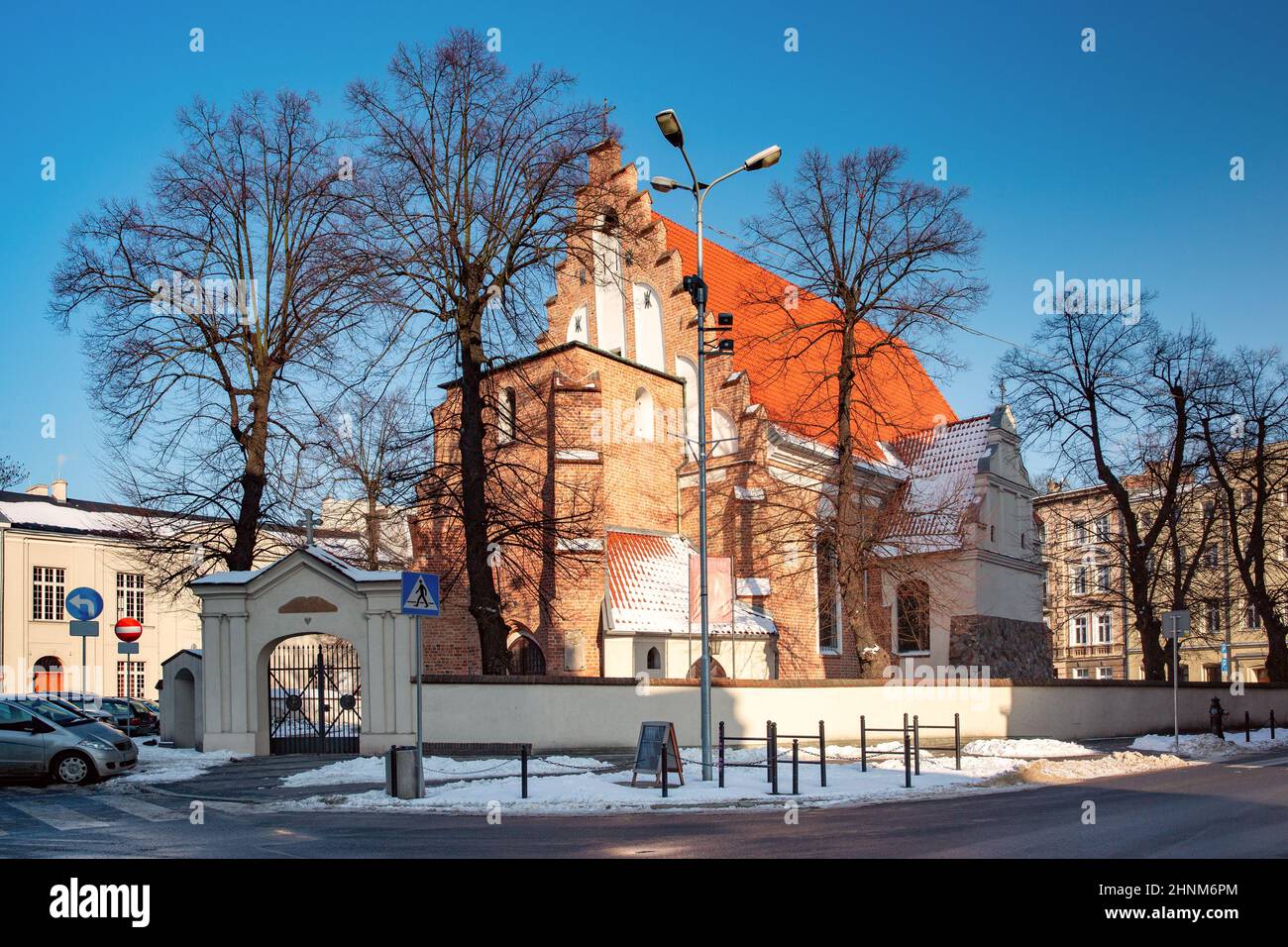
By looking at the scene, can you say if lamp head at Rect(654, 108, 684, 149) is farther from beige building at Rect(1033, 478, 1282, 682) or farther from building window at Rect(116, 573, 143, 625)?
building window at Rect(116, 573, 143, 625)

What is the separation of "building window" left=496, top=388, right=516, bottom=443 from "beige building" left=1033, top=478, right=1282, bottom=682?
18669mm

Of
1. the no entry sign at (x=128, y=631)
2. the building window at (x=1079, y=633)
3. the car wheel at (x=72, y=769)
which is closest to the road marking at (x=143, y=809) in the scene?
the car wheel at (x=72, y=769)

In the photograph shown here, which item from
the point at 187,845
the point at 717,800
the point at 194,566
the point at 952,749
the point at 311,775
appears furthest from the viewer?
the point at 194,566

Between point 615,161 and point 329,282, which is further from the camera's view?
point 615,161

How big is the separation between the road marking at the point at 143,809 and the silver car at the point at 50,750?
6.80 ft

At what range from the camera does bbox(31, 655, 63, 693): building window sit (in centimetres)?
4719

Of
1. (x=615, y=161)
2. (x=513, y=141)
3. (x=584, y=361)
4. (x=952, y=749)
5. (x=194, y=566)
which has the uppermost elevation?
(x=615, y=161)

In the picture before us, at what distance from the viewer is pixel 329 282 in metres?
27.0

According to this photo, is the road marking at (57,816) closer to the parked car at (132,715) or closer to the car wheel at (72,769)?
the car wheel at (72,769)

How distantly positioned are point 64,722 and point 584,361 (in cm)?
1730

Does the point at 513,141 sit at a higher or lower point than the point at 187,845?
higher

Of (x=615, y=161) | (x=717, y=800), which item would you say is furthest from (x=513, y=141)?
(x=717, y=800)
